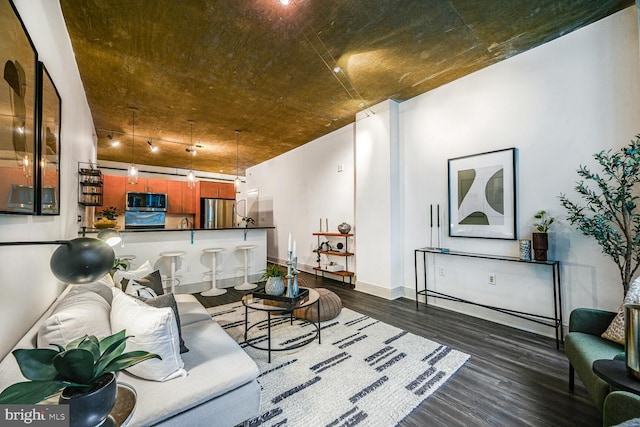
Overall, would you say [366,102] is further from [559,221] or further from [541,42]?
[559,221]

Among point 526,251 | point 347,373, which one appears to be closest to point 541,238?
point 526,251

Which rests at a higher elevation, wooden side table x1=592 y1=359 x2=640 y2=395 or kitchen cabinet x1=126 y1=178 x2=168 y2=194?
kitchen cabinet x1=126 y1=178 x2=168 y2=194

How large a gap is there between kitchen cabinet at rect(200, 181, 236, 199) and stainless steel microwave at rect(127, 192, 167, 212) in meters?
1.49

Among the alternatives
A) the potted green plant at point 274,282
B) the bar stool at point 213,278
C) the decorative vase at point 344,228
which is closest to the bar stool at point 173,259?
the bar stool at point 213,278

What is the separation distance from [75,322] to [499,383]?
2.69 metres

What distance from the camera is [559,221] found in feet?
8.63

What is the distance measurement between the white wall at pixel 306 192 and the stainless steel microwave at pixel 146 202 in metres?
2.57

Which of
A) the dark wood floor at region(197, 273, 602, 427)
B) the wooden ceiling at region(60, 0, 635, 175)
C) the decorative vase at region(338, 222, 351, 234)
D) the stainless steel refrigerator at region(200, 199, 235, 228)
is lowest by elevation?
the dark wood floor at region(197, 273, 602, 427)

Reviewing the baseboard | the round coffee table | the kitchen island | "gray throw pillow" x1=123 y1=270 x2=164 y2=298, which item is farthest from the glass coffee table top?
the kitchen island

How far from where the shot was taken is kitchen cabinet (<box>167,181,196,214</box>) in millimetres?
7752

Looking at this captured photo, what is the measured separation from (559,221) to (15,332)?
161 inches

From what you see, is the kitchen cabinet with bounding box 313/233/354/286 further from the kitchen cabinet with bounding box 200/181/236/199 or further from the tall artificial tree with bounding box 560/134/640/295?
the kitchen cabinet with bounding box 200/181/236/199

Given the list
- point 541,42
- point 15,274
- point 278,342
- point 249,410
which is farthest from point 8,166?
point 541,42

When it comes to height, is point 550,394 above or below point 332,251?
below
